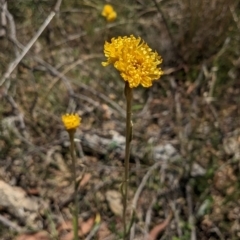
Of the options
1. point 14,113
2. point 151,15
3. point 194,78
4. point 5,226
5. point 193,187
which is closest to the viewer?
point 5,226

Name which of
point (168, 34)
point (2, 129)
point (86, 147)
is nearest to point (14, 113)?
point (2, 129)

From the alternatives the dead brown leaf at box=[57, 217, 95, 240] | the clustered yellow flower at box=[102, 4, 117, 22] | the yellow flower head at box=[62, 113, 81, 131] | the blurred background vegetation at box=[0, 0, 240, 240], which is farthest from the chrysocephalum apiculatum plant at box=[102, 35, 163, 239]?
the clustered yellow flower at box=[102, 4, 117, 22]

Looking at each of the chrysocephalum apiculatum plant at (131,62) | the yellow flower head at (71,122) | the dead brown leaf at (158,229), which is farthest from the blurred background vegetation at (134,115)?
the chrysocephalum apiculatum plant at (131,62)

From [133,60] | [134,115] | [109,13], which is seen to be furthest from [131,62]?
[109,13]

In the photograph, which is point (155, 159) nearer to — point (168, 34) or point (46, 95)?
point (46, 95)

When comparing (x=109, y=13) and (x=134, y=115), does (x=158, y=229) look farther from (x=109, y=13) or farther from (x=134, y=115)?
(x=109, y=13)

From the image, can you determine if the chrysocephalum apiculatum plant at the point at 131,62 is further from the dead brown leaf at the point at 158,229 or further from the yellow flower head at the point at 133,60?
the dead brown leaf at the point at 158,229

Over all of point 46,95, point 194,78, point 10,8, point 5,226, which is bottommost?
point 5,226
